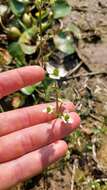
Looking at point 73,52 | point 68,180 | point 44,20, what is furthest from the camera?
point 44,20

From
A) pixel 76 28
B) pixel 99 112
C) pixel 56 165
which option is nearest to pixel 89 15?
pixel 76 28

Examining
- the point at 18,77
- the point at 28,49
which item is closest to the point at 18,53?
the point at 28,49

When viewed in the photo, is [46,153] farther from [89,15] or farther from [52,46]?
[89,15]

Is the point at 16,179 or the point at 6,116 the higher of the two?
the point at 6,116

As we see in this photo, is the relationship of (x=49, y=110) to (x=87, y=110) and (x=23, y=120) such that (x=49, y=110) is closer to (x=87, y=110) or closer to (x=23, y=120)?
(x=23, y=120)

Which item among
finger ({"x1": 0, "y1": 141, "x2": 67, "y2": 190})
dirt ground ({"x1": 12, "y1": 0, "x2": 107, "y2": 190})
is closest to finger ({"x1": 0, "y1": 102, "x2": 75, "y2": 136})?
finger ({"x1": 0, "y1": 141, "x2": 67, "y2": 190})

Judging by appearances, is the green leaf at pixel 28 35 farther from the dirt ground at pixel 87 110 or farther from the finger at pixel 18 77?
the finger at pixel 18 77

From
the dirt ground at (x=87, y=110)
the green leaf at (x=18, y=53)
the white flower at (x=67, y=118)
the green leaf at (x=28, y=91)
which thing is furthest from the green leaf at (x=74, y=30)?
the white flower at (x=67, y=118)
